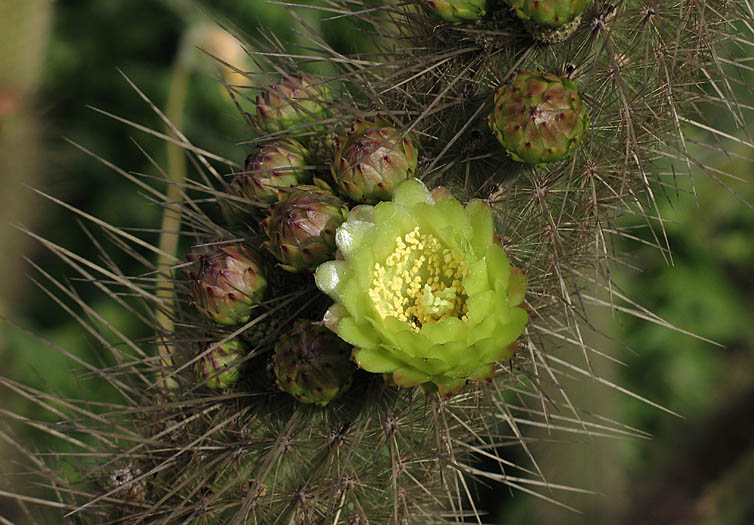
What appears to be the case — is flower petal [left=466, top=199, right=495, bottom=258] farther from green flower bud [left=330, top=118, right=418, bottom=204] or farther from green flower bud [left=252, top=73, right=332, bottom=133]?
green flower bud [left=252, top=73, right=332, bottom=133]

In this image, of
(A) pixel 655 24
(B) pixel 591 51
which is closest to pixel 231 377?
(B) pixel 591 51

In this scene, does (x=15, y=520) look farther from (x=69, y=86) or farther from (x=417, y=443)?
(x=69, y=86)

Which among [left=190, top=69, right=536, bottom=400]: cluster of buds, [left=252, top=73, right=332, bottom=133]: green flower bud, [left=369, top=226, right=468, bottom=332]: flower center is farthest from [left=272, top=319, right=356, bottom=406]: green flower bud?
[left=252, top=73, right=332, bottom=133]: green flower bud

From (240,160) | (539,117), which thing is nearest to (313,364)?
(539,117)

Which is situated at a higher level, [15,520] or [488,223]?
[488,223]

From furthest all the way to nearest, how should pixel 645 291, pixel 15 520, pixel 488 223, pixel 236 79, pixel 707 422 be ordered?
1. pixel 645 291
2. pixel 236 79
3. pixel 707 422
4. pixel 15 520
5. pixel 488 223

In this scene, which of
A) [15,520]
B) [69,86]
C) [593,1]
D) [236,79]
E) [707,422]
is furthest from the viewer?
[69,86]
